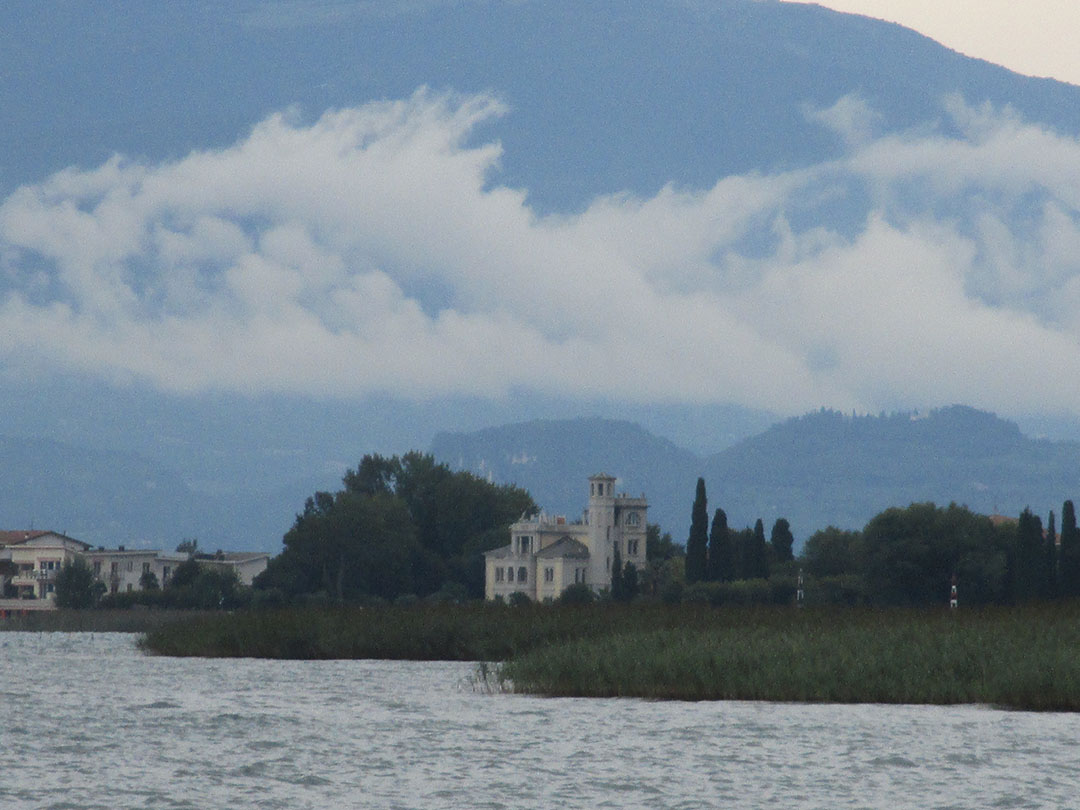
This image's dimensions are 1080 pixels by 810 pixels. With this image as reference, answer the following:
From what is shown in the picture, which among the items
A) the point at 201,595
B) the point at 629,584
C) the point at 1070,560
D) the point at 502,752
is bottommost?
the point at 502,752

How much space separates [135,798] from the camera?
1174 inches

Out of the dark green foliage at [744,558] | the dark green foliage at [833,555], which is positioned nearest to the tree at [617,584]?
the dark green foliage at [744,558]

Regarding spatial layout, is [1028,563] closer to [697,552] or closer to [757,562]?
[757,562]

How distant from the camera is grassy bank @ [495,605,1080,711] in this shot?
4003 centimetres

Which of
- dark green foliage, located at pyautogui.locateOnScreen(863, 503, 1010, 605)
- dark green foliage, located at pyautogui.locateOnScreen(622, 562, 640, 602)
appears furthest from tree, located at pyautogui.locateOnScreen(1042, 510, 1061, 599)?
dark green foliage, located at pyautogui.locateOnScreen(622, 562, 640, 602)

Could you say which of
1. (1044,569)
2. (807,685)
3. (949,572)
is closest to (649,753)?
(807,685)

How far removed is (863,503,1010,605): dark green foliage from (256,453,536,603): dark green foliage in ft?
146

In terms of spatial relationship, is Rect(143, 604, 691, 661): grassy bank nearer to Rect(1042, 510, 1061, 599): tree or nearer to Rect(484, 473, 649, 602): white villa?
Rect(1042, 510, 1061, 599): tree

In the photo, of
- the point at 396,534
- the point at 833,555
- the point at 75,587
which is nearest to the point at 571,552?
the point at 396,534

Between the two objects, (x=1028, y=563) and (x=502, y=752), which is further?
(x=1028, y=563)

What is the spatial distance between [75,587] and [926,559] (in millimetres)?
73115

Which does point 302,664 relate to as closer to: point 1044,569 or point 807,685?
point 807,685

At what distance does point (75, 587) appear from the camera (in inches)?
6029

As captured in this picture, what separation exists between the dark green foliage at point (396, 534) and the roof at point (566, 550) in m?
5.34
